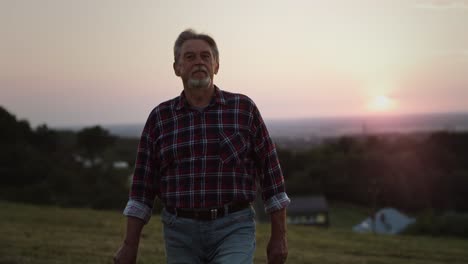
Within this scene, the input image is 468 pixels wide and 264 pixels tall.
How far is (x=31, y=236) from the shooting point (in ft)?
32.8

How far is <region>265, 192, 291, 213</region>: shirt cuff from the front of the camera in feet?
9.94

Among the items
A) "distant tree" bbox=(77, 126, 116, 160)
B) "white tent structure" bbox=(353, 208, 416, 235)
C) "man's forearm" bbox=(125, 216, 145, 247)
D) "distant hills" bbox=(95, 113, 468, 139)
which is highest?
"distant hills" bbox=(95, 113, 468, 139)

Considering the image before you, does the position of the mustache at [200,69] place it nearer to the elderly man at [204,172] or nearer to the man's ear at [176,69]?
the elderly man at [204,172]

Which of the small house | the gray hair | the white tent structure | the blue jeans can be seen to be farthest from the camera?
the small house

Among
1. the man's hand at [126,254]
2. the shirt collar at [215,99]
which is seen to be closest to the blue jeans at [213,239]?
the man's hand at [126,254]

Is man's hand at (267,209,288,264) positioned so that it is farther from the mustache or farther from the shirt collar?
the mustache

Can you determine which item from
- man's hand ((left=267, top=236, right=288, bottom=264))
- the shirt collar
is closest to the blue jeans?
man's hand ((left=267, top=236, right=288, bottom=264))

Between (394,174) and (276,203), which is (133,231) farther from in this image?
(394,174)

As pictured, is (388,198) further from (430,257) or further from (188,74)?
(188,74)

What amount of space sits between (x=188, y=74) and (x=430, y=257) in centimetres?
897

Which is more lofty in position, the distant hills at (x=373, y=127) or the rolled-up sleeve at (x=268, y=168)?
the distant hills at (x=373, y=127)

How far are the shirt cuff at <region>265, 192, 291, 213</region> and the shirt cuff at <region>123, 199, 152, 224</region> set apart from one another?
74 centimetres

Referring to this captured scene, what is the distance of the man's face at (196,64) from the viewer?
9.86 ft

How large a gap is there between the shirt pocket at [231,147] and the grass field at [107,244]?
4.99 metres
